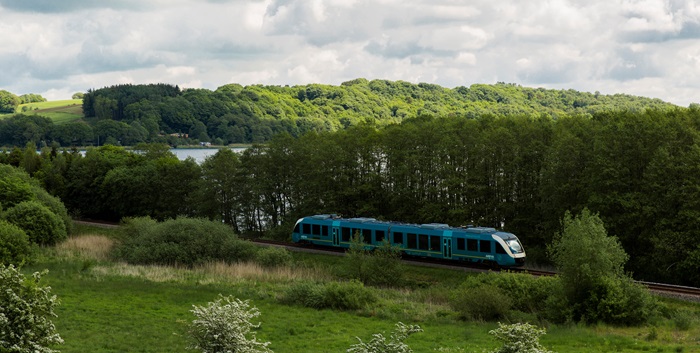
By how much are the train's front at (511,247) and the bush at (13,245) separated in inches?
1114

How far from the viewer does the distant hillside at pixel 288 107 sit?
165m

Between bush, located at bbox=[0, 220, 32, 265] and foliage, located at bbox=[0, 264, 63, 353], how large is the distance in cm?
2816

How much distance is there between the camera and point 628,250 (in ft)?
154

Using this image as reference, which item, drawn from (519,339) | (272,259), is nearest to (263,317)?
(519,339)

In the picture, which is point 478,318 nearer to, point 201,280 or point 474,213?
point 201,280

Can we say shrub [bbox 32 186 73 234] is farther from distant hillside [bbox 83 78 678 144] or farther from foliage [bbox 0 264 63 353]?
distant hillside [bbox 83 78 678 144]

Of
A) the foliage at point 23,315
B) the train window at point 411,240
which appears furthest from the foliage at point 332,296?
the foliage at point 23,315

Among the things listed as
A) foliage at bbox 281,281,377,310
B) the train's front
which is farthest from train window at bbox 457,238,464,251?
foliage at bbox 281,281,377,310

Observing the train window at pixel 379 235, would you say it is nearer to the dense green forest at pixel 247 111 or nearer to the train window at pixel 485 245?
the train window at pixel 485 245

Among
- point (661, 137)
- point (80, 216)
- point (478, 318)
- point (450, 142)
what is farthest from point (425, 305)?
point (80, 216)

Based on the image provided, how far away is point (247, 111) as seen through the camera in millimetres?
180000

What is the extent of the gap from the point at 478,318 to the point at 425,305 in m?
3.89

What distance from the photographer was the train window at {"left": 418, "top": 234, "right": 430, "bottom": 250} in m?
46.4

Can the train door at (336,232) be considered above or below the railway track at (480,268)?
above
